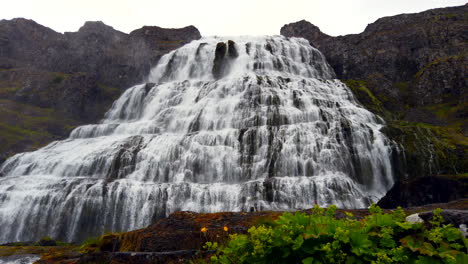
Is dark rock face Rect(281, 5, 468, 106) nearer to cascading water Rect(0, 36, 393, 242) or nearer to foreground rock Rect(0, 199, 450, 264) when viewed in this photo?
cascading water Rect(0, 36, 393, 242)

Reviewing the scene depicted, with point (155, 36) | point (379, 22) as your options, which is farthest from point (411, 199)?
point (155, 36)

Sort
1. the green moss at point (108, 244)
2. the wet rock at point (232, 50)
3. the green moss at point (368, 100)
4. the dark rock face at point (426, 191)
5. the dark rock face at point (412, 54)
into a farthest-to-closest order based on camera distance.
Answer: the wet rock at point (232, 50) → the dark rock face at point (412, 54) → the green moss at point (368, 100) → the dark rock face at point (426, 191) → the green moss at point (108, 244)

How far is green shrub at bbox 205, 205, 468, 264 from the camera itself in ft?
9.17

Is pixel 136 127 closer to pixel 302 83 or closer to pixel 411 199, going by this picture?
pixel 302 83

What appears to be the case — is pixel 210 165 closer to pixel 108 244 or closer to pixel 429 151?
pixel 429 151

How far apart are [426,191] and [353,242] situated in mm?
20646

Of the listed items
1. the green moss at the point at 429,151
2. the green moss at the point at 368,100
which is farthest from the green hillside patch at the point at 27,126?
the green moss at the point at 429,151

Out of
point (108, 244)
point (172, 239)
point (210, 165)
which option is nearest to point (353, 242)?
point (172, 239)

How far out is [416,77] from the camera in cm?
5019

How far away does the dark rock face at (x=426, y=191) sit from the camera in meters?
20.2

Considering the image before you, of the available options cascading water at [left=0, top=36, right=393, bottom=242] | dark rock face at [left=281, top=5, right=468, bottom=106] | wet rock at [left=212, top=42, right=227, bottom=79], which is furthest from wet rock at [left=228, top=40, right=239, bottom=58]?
dark rock face at [left=281, top=5, right=468, bottom=106]

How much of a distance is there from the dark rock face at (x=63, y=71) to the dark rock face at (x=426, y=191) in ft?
130

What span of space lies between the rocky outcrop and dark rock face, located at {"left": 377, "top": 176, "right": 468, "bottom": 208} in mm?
4854

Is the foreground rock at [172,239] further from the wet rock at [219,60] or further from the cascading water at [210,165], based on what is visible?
the wet rock at [219,60]
